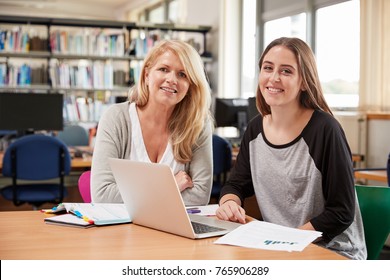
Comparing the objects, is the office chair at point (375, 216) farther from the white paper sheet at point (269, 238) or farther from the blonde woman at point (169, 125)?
the blonde woman at point (169, 125)

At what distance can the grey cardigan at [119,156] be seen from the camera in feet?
6.86

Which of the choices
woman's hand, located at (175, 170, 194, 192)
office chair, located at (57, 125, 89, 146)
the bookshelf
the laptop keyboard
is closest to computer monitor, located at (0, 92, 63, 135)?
office chair, located at (57, 125, 89, 146)

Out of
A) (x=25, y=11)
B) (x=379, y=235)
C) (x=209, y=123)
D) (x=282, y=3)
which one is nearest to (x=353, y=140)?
(x=282, y=3)

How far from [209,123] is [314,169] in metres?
0.66

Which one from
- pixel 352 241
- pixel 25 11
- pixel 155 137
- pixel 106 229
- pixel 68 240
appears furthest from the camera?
pixel 25 11

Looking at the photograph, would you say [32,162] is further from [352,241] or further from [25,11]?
[25,11]

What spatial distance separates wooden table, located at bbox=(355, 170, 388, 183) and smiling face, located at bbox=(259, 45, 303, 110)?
2.02m

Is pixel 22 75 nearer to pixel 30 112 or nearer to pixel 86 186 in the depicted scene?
pixel 30 112

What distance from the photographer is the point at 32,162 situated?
419 centimetres

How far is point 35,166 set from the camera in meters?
4.21

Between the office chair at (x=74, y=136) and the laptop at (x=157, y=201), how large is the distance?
4.31 m

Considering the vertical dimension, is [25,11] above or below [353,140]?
above

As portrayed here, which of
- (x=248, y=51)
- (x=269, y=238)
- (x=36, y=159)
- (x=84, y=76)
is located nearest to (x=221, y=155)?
(x=36, y=159)

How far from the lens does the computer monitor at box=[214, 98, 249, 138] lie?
5.58 m
